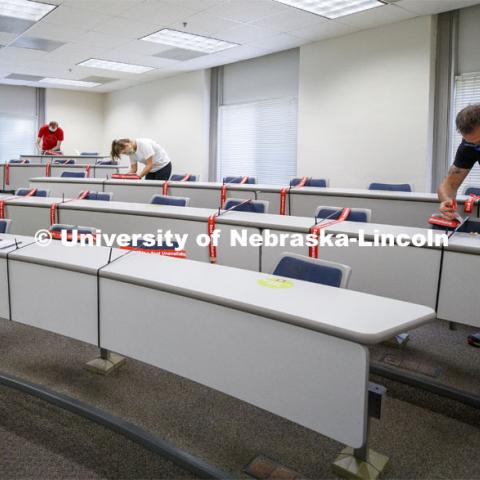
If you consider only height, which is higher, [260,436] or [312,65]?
[312,65]

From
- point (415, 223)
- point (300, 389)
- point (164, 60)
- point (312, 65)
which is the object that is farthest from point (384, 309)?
point (164, 60)

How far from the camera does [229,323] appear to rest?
1.66 metres

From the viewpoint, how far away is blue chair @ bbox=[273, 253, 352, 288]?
2012 millimetres

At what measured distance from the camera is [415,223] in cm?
394

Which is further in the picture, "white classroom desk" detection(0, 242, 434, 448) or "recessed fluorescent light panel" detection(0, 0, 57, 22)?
"recessed fluorescent light panel" detection(0, 0, 57, 22)

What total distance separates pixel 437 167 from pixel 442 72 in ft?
3.92

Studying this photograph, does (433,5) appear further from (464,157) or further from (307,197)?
(464,157)

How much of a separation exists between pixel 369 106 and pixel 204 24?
2498mm

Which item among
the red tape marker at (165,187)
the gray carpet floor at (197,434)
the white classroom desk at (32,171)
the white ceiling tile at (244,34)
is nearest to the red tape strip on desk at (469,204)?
the gray carpet floor at (197,434)

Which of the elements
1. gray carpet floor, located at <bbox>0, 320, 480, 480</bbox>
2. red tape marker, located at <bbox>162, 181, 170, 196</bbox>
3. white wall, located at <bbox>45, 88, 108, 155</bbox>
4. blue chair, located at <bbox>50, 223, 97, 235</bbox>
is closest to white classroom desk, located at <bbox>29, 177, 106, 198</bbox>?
red tape marker, located at <bbox>162, 181, 170, 196</bbox>

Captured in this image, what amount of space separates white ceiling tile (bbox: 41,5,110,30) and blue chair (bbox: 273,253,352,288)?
509cm

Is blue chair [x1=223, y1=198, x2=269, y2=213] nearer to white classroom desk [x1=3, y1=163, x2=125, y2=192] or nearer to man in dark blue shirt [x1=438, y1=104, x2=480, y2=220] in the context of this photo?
man in dark blue shirt [x1=438, y1=104, x2=480, y2=220]

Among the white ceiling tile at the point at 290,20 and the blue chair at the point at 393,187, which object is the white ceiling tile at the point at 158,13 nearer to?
the white ceiling tile at the point at 290,20

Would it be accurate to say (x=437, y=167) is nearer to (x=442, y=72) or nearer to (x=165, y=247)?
(x=442, y=72)
